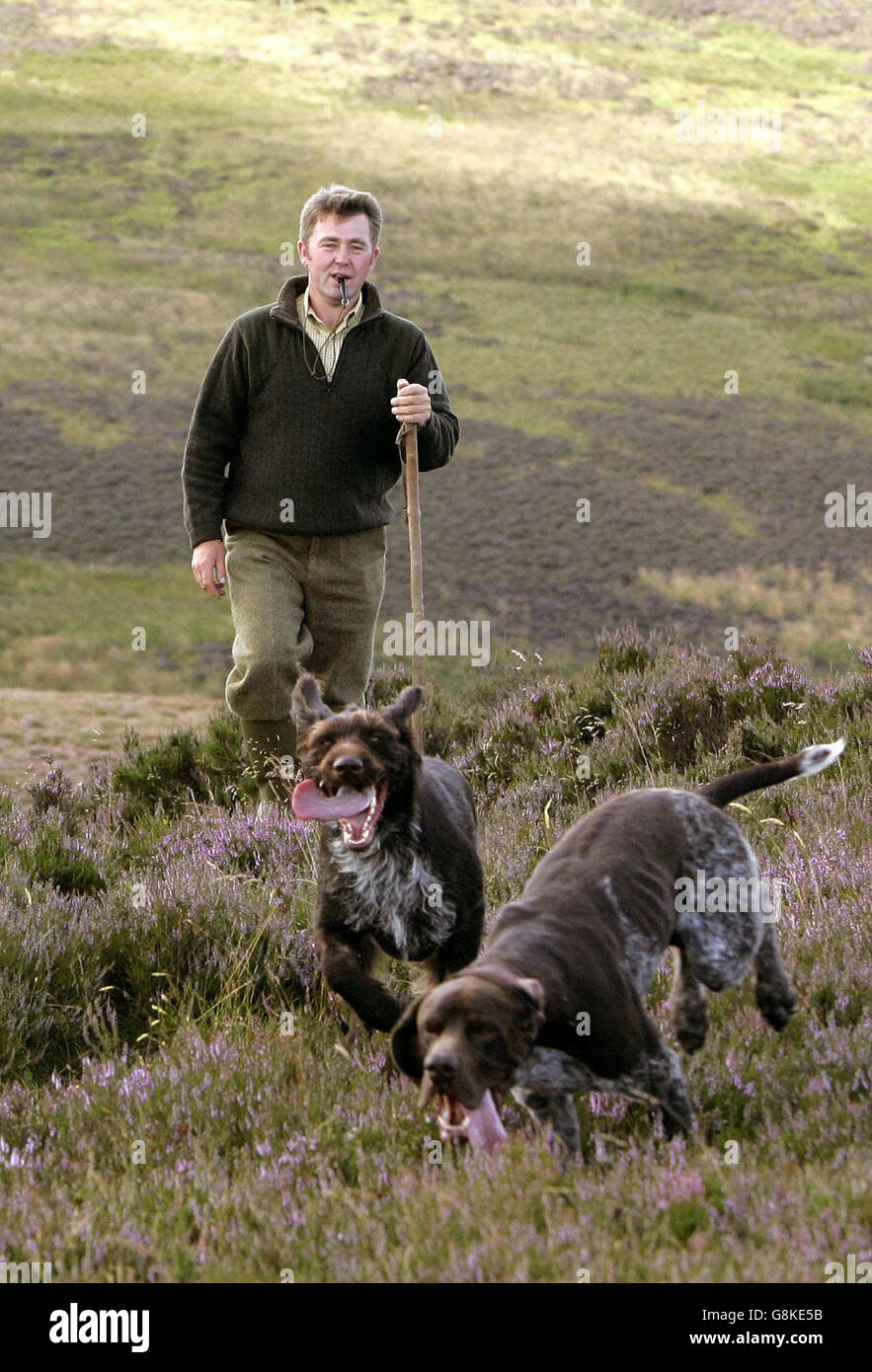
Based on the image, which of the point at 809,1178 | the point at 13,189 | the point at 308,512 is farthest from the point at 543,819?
the point at 13,189

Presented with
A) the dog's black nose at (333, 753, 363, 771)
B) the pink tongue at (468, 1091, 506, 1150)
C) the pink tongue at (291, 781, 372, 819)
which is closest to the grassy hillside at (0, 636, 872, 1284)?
the pink tongue at (468, 1091, 506, 1150)

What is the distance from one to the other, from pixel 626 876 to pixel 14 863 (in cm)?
355

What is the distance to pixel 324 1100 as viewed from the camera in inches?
157

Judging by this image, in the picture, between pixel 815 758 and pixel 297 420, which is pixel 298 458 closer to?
pixel 297 420

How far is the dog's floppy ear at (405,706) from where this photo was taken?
13.9ft

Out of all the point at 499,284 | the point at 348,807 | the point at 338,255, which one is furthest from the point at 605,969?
the point at 499,284

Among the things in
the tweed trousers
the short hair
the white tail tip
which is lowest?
the white tail tip

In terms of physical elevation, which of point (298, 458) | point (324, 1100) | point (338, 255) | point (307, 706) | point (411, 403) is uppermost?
point (338, 255)

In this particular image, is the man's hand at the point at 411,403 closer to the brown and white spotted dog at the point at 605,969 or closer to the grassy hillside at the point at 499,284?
the brown and white spotted dog at the point at 605,969

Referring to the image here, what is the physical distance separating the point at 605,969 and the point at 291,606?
3.34 metres

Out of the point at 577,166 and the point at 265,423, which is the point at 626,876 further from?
the point at 577,166

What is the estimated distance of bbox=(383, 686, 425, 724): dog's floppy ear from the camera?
425 centimetres

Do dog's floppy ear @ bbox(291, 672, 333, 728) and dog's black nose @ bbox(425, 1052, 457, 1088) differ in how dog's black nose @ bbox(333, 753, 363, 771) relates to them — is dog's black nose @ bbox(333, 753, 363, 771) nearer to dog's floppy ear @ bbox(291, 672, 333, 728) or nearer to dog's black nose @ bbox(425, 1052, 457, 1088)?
dog's floppy ear @ bbox(291, 672, 333, 728)

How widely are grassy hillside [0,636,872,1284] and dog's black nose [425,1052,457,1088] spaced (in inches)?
11.3
